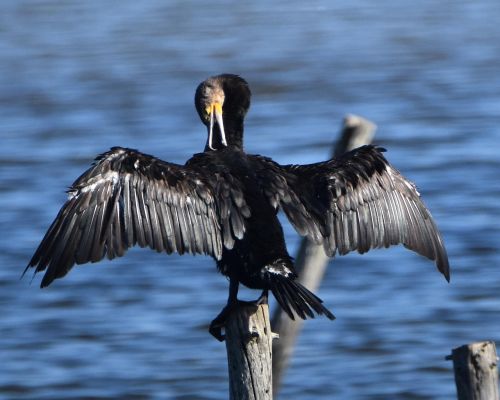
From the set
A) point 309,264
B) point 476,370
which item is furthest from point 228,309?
point 309,264

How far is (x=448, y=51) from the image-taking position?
16500 mm

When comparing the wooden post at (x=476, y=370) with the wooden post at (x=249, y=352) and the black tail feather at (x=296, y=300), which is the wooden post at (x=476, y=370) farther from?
the wooden post at (x=249, y=352)

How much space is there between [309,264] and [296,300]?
1.83 metres

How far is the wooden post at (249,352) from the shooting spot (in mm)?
5527

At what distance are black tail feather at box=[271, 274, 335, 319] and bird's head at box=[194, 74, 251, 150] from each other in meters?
0.96

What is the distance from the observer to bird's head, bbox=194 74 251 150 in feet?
21.4

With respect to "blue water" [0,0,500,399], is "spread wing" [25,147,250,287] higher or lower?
lower

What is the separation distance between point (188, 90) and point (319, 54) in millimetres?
2134

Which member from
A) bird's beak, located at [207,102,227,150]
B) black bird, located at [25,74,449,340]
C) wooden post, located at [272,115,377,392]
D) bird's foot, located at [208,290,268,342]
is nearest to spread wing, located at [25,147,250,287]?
black bird, located at [25,74,449,340]

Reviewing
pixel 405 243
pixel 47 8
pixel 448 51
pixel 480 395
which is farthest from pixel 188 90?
pixel 480 395

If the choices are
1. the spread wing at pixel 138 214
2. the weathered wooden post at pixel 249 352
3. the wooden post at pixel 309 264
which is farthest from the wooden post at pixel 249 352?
the wooden post at pixel 309 264

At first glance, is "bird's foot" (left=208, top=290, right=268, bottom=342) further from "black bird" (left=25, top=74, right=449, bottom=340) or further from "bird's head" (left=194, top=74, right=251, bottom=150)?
"bird's head" (left=194, top=74, right=251, bottom=150)

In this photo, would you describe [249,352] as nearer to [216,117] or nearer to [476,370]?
[476,370]

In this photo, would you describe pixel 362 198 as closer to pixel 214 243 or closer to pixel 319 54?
pixel 214 243
